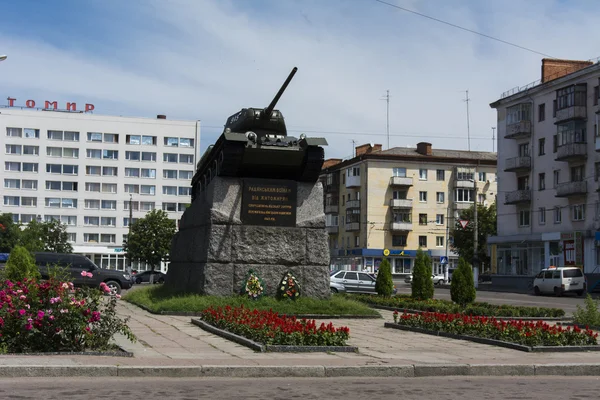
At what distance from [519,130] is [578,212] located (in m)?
9.46

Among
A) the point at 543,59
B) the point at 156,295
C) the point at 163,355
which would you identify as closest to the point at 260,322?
the point at 163,355

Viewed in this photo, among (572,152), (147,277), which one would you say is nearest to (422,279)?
(572,152)

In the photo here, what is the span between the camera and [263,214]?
21.5 meters

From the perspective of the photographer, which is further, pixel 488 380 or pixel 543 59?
pixel 543 59

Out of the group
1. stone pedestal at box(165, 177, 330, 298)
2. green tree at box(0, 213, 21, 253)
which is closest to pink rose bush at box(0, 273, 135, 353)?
Result: stone pedestal at box(165, 177, 330, 298)

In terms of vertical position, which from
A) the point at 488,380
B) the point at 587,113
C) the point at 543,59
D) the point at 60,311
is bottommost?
the point at 488,380

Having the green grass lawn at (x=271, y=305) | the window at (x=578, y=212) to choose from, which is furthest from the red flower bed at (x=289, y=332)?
the window at (x=578, y=212)

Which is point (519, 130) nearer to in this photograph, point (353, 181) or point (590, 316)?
point (353, 181)

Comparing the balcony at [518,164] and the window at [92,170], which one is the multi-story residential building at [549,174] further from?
the window at [92,170]

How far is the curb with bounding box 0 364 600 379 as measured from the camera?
1019 centimetres

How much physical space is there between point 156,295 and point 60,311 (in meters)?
13.2

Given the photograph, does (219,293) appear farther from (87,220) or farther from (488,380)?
(87,220)

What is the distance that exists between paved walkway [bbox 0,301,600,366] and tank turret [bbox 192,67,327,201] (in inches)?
222

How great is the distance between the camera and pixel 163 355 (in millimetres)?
12070
